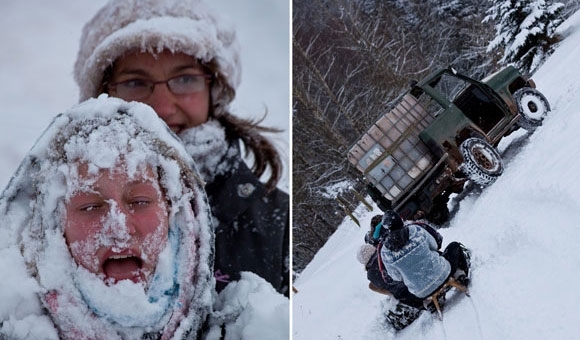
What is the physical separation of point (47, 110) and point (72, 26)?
22 cm

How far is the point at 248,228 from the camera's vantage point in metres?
1.64

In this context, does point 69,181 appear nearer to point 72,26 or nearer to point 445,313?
point 72,26

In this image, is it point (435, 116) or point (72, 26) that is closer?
point (72, 26)

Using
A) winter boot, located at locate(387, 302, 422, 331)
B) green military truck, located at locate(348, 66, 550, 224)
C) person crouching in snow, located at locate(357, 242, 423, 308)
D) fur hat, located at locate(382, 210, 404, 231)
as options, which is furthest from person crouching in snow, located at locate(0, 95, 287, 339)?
green military truck, located at locate(348, 66, 550, 224)

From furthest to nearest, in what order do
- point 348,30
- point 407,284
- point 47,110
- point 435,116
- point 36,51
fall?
point 348,30 → point 435,116 → point 407,284 → point 36,51 → point 47,110

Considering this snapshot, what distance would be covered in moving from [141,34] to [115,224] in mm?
457

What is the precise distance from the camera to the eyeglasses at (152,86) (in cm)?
148

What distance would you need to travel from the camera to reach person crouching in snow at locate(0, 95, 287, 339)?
1.32m

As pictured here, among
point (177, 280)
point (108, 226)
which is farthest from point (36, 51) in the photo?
point (177, 280)

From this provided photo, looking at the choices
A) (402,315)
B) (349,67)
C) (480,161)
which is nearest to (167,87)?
(402,315)

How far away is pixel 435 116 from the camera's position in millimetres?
2482

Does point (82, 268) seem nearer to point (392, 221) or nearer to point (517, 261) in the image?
point (392, 221)

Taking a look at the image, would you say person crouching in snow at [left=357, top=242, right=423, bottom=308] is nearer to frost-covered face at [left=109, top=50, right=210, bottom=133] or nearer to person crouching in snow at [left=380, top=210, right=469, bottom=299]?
person crouching in snow at [left=380, top=210, right=469, bottom=299]

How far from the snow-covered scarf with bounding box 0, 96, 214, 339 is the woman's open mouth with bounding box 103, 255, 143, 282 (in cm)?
2
